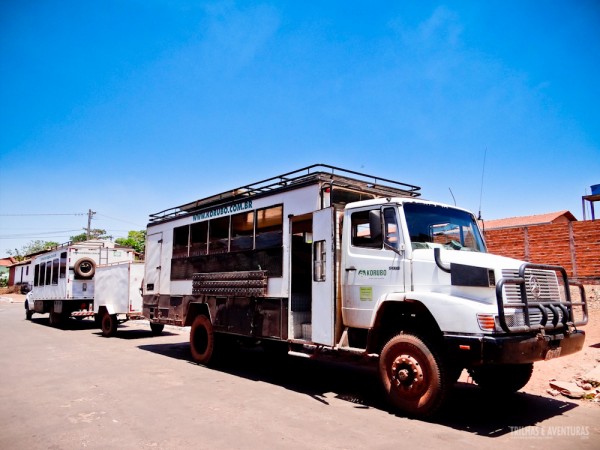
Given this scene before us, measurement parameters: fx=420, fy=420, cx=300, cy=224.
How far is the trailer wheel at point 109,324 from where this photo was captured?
15.0 metres

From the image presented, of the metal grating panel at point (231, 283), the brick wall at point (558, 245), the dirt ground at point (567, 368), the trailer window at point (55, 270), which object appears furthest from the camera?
the trailer window at point (55, 270)

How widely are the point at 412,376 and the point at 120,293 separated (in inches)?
478

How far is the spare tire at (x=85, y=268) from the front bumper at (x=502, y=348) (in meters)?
16.5

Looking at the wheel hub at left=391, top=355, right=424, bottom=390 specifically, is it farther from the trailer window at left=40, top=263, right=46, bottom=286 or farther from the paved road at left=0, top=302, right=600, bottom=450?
the trailer window at left=40, top=263, right=46, bottom=286

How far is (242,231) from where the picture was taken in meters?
9.12

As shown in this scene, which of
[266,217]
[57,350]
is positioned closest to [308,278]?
[266,217]

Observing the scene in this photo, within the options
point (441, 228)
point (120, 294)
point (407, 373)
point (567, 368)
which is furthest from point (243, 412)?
point (120, 294)

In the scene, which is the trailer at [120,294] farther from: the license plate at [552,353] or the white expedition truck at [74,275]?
the license plate at [552,353]

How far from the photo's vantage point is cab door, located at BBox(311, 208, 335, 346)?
6.72 meters

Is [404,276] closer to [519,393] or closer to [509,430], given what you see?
[509,430]

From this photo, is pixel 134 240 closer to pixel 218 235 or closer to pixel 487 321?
pixel 218 235

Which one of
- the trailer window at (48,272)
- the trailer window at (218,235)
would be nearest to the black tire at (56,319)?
the trailer window at (48,272)

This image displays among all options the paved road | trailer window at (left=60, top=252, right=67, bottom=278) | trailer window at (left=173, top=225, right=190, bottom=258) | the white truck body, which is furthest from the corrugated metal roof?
trailer window at (left=60, top=252, right=67, bottom=278)

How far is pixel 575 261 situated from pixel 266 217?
11.4 m
